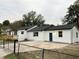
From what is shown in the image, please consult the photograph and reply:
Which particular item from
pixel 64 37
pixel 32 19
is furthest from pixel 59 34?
pixel 32 19

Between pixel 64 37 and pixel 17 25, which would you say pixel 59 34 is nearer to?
pixel 64 37

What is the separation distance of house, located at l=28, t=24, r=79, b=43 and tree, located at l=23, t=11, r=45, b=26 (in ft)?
93.1

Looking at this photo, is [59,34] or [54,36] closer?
[59,34]

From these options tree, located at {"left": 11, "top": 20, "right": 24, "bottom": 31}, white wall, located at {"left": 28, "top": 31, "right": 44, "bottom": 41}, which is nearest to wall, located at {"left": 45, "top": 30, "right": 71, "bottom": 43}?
white wall, located at {"left": 28, "top": 31, "right": 44, "bottom": 41}

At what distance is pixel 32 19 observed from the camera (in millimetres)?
61250

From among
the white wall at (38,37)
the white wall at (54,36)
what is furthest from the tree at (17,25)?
the white wall at (38,37)

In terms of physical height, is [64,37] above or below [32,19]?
below

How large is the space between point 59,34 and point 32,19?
3649 cm

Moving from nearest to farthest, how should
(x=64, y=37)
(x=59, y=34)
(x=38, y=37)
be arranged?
1. (x=64, y=37)
2. (x=59, y=34)
3. (x=38, y=37)

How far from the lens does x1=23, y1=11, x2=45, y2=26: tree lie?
6031 cm

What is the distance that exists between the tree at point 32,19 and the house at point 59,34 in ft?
93.1

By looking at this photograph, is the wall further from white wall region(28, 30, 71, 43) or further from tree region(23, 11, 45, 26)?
tree region(23, 11, 45, 26)

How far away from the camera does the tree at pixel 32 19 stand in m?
60.3

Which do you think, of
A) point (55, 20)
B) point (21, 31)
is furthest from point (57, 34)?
point (55, 20)
